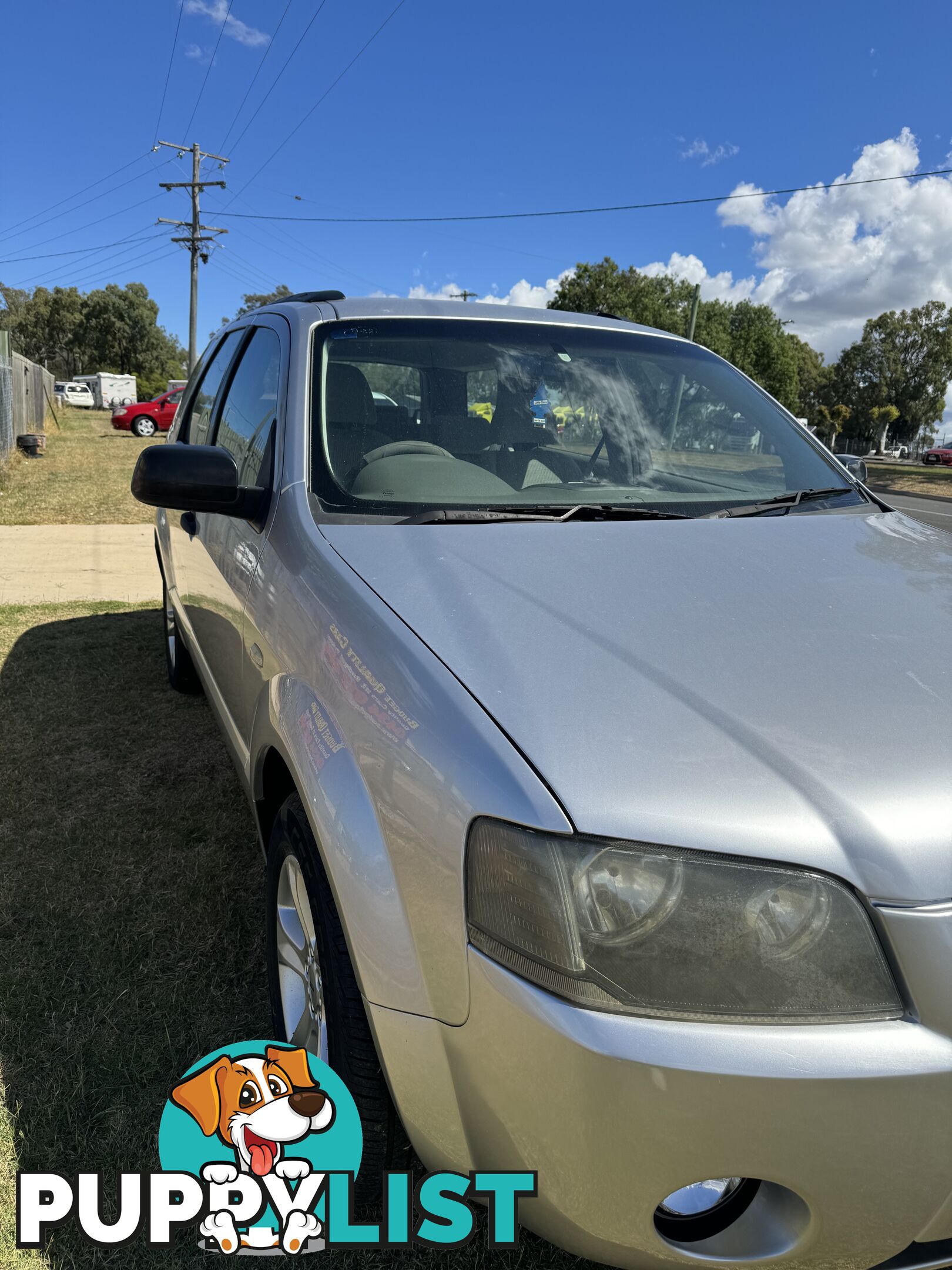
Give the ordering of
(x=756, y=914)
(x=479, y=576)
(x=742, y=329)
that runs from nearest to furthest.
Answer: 1. (x=756, y=914)
2. (x=479, y=576)
3. (x=742, y=329)

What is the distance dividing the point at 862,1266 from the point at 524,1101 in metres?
0.53

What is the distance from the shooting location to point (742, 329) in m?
53.5

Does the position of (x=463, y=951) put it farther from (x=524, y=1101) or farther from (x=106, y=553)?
(x=106, y=553)

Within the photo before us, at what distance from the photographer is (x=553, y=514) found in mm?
2287

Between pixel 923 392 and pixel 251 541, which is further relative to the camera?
pixel 923 392

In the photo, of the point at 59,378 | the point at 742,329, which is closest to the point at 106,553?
the point at 742,329

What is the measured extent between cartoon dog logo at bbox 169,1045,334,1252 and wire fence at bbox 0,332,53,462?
1503 cm

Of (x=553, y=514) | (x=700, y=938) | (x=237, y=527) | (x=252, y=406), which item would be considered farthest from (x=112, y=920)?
(x=700, y=938)

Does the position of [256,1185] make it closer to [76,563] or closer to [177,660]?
[177,660]

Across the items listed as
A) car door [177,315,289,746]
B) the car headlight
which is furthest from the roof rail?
the car headlight

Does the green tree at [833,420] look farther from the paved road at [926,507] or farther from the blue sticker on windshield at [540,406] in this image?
the blue sticker on windshield at [540,406]

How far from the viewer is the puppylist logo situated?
5.37 feet

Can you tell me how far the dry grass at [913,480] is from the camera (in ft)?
96.3

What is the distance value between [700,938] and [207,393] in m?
3.34
